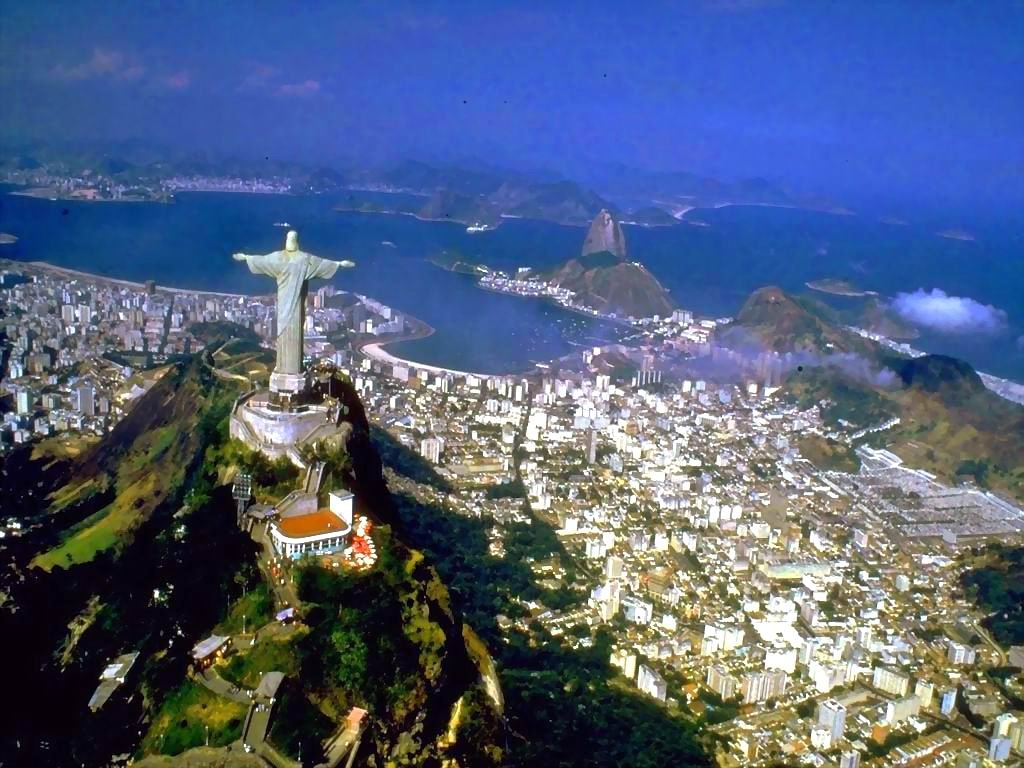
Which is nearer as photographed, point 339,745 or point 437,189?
point 339,745

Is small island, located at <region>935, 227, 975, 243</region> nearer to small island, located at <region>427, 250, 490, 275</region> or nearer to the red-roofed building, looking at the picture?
small island, located at <region>427, 250, 490, 275</region>

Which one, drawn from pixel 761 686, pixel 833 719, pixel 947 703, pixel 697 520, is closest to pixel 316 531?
pixel 761 686

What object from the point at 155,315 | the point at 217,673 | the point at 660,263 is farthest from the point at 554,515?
the point at 660,263

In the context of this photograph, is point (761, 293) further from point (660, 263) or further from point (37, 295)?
point (37, 295)

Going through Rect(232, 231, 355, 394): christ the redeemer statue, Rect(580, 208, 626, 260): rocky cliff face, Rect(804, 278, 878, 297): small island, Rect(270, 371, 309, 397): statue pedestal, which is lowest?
Rect(804, 278, 878, 297): small island

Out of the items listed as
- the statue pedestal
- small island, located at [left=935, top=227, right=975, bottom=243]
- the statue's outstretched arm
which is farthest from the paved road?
small island, located at [left=935, top=227, right=975, bottom=243]

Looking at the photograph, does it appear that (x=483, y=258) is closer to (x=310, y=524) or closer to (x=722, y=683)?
(x=722, y=683)

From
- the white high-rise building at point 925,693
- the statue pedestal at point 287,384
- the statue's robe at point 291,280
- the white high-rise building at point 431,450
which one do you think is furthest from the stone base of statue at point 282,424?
the white high-rise building at point 431,450
